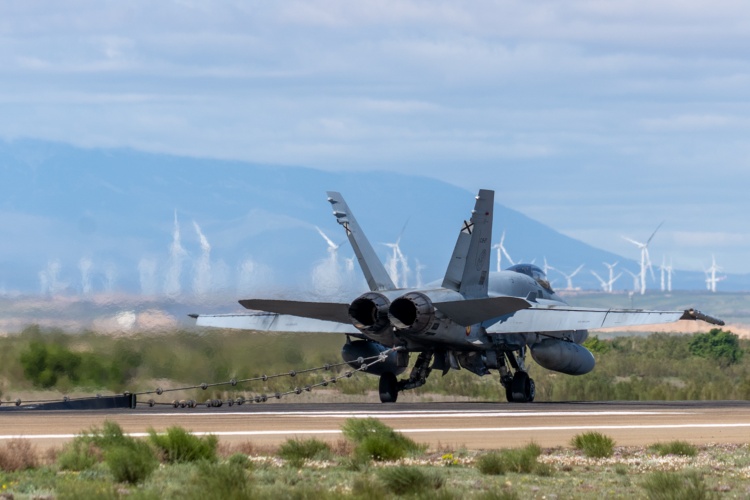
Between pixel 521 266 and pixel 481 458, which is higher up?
pixel 521 266

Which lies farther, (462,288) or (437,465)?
(462,288)

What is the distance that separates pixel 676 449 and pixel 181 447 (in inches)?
250

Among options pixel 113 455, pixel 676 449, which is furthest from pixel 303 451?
pixel 676 449

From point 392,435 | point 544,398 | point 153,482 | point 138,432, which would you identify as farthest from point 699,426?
point 544,398

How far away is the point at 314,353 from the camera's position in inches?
1547

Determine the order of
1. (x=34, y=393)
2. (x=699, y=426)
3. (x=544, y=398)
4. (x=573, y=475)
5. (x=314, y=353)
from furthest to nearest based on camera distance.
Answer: (x=544, y=398)
(x=314, y=353)
(x=34, y=393)
(x=699, y=426)
(x=573, y=475)

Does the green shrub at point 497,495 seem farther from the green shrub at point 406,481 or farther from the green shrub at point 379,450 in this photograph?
the green shrub at point 379,450

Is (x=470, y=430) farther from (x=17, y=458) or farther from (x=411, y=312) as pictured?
(x=411, y=312)

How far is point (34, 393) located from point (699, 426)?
14764 millimetres

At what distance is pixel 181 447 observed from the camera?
18984 mm

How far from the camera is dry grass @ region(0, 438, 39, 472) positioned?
17844 millimetres

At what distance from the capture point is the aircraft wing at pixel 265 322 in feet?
122

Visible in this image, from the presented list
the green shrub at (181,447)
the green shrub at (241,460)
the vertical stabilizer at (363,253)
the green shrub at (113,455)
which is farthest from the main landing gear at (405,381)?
the green shrub at (241,460)

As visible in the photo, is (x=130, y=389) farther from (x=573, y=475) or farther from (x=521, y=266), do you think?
(x=573, y=475)
